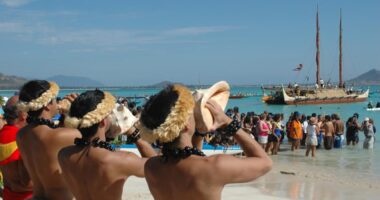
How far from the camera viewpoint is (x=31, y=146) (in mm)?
3807

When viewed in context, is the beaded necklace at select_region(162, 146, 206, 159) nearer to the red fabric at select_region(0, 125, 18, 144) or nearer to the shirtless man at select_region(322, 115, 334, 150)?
the red fabric at select_region(0, 125, 18, 144)

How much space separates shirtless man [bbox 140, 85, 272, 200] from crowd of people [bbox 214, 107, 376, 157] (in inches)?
419

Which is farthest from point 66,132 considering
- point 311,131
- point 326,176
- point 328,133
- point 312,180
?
point 328,133

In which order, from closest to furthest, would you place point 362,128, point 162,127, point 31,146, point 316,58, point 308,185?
point 162,127 < point 31,146 < point 308,185 < point 362,128 < point 316,58

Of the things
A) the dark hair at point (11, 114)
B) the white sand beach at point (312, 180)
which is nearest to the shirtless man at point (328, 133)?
the white sand beach at point (312, 180)

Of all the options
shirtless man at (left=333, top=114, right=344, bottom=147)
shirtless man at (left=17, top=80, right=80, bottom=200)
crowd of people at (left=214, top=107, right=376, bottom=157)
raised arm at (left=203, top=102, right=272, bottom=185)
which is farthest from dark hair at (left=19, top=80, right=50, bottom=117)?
shirtless man at (left=333, top=114, right=344, bottom=147)

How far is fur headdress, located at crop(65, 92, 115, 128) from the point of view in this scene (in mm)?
3148

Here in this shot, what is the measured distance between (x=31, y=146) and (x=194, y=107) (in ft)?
5.44

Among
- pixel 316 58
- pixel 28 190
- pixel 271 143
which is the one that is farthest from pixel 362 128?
pixel 316 58

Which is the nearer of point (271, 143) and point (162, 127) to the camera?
point (162, 127)

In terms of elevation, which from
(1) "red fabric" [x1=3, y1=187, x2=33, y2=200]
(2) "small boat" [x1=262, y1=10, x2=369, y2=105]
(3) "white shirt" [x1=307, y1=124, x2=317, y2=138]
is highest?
(1) "red fabric" [x1=3, y1=187, x2=33, y2=200]

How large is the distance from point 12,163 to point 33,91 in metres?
0.87

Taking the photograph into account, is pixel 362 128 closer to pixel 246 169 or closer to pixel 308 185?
pixel 308 185

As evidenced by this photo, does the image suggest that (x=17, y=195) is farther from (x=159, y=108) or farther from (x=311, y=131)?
(x=311, y=131)
